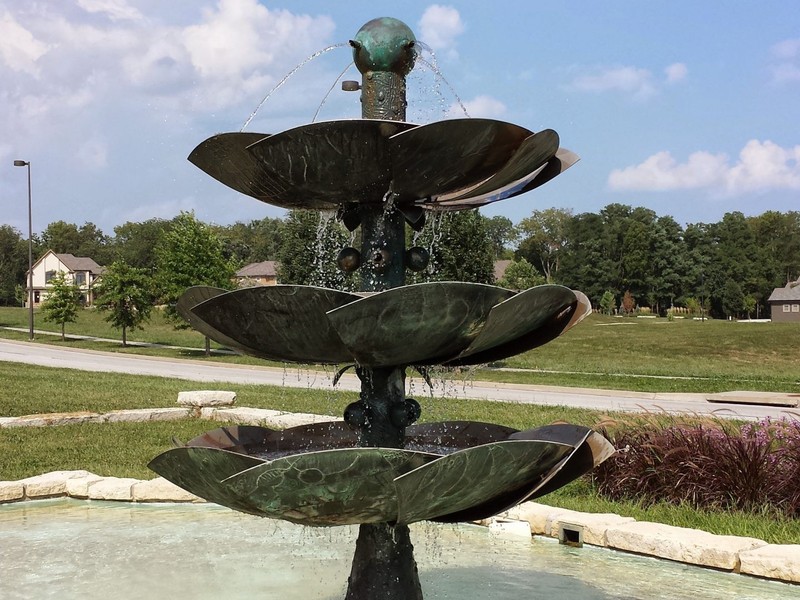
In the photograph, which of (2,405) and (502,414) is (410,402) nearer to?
(502,414)

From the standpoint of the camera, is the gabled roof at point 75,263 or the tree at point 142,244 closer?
the gabled roof at point 75,263

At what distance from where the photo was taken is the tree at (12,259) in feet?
307

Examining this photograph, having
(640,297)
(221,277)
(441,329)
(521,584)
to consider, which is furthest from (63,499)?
(640,297)

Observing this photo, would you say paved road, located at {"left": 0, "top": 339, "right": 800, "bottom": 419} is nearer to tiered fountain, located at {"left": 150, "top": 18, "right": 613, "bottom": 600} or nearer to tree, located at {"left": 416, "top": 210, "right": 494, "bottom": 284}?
tree, located at {"left": 416, "top": 210, "right": 494, "bottom": 284}

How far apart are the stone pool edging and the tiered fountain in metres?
2.59

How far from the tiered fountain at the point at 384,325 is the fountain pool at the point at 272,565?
158cm

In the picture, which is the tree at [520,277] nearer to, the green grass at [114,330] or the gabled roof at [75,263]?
the green grass at [114,330]

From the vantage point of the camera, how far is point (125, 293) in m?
37.2

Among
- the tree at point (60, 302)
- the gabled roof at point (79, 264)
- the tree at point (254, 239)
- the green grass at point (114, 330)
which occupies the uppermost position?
the tree at point (254, 239)

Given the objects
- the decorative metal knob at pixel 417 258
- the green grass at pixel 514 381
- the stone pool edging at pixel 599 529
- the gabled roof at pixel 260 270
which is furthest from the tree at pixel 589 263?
the decorative metal knob at pixel 417 258

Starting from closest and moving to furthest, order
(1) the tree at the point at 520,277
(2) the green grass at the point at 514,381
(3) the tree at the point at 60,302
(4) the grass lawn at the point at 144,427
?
(4) the grass lawn at the point at 144,427
(2) the green grass at the point at 514,381
(3) the tree at the point at 60,302
(1) the tree at the point at 520,277

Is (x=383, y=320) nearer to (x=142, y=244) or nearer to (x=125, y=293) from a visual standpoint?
(x=125, y=293)

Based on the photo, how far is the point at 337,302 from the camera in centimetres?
356

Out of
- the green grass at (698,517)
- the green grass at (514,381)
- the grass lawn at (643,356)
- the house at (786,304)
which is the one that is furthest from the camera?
the house at (786,304)
